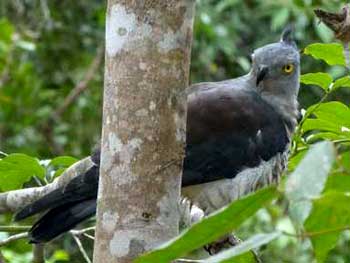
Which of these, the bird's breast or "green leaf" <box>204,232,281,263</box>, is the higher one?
"green leaf" <box>204,232,281,263</box>

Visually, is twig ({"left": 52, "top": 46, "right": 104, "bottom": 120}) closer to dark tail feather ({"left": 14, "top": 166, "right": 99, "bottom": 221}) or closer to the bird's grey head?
the bird's grey head

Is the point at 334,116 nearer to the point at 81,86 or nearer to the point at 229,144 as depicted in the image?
the point at 229,144

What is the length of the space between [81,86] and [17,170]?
3.17m

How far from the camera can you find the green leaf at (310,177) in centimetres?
76

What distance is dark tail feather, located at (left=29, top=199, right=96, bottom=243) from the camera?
2.04 meters

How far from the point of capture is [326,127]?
1.81 meters

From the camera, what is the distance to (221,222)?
32.5 inches

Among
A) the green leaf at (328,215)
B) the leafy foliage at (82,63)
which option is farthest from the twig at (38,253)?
the leafy foliage at (82,63)

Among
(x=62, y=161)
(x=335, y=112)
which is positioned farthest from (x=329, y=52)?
(x=62, y=161)

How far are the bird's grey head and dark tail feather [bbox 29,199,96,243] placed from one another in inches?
43.5

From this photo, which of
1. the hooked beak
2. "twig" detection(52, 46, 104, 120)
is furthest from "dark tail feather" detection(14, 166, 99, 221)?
"twig" detection(52, 46, 104, 120)

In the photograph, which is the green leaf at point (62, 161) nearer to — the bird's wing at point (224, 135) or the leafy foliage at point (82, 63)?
the bird's wing at point (224, 135)

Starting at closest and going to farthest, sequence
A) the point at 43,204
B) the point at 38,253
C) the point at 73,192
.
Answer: the point at 43,204 < the point at 38,253 < the point at 73,192

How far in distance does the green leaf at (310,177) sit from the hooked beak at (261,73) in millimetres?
2394
